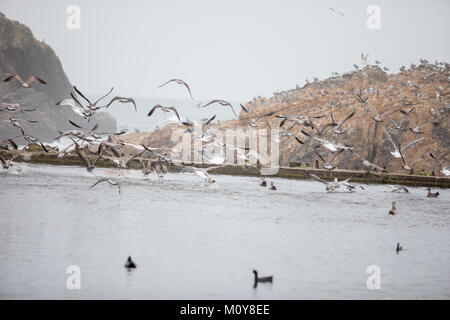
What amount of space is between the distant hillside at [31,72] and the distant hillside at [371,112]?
1297 inches

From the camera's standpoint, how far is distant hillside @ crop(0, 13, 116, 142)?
9781cm

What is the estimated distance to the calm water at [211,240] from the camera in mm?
21359

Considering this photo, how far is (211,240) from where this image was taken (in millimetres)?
29047

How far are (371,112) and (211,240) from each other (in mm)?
39401

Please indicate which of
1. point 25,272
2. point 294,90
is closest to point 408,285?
point 25,272

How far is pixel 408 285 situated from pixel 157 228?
11.7 metres

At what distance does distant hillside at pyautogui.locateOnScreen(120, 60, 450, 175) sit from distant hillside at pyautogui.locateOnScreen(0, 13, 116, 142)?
3293 centimetres
